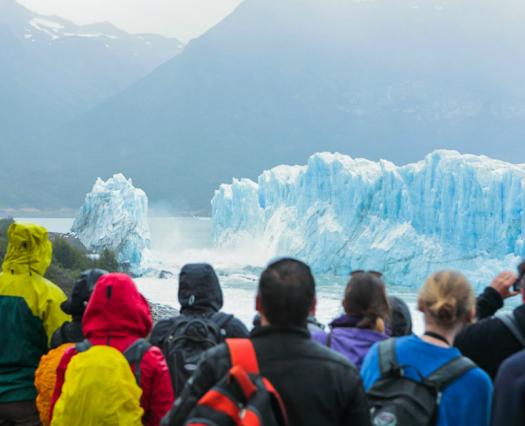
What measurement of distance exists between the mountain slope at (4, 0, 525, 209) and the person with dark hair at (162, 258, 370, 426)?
120 metres

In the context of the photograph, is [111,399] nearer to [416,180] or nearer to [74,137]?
[416,180]

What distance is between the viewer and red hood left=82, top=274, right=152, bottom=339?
235cm

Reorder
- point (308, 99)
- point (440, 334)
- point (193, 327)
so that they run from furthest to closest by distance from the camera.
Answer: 1. point (308, 99)
2. point (193, 327)
3. point (440, 334)

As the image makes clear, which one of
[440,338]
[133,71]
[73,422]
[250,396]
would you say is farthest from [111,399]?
[133,71]

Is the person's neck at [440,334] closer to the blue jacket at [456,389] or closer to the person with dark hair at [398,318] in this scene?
the blue jacket at [456,389]

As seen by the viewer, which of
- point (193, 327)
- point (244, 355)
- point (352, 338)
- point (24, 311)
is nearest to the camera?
point (244, 355)

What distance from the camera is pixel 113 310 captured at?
2.38m

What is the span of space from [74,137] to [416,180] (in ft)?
400

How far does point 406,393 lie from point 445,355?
17 cm

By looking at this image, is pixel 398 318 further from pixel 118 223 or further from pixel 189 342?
pixel 118 223

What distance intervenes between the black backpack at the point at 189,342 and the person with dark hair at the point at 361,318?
1.52 ft

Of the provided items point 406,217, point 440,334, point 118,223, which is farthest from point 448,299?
point 118,223

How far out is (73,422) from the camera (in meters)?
2.24

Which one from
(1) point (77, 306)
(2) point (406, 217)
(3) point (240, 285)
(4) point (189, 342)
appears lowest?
(3) point (240, 285)
